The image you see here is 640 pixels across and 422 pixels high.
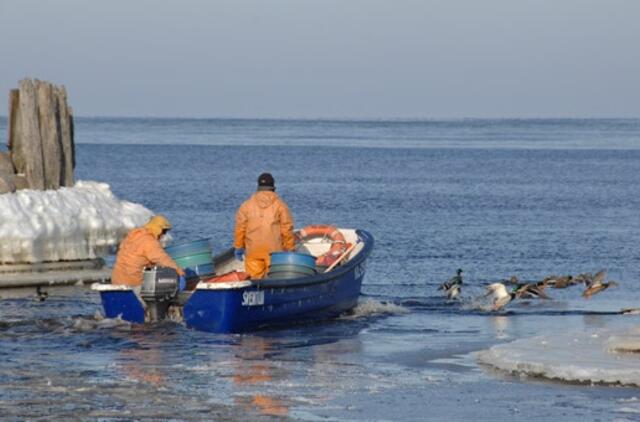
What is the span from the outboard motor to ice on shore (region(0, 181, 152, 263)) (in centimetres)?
599

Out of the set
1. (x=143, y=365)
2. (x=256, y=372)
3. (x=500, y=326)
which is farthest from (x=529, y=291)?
(x=143, y=365)

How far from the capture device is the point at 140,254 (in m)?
18.6

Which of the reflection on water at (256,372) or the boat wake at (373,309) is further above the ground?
the reflection on water at (256,372)

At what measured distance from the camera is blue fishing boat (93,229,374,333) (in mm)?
18125

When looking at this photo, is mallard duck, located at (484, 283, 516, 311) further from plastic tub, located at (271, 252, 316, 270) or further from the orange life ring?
plastic tub, located at (271, 252, 316, 270)

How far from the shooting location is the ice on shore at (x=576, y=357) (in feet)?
47.2

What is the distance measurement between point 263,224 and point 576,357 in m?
5.57

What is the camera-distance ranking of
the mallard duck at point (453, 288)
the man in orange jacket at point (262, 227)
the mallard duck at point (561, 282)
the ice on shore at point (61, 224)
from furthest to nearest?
the mallard duck at point (561, 282)
the mallard duck at point (453, 288)
the ice on shore at point (61, 224)
the man in orange jacket at point (262, 227)

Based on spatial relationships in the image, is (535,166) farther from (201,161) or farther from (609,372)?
(609,372)

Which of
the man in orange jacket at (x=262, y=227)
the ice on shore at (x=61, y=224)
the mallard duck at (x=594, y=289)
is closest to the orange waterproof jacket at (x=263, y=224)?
the man in orange jacket at (x=262, y=227)

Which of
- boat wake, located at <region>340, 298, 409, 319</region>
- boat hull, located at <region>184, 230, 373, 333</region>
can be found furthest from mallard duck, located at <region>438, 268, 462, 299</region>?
boat hull, located at <region>184, 230, 373, 333</region>

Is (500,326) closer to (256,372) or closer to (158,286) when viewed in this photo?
(158,286)

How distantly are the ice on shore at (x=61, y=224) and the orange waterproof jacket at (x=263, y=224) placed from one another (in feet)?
17.4

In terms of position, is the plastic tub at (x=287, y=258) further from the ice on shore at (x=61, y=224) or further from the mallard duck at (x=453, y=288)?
the ice on shore at (x=61, y=224)
